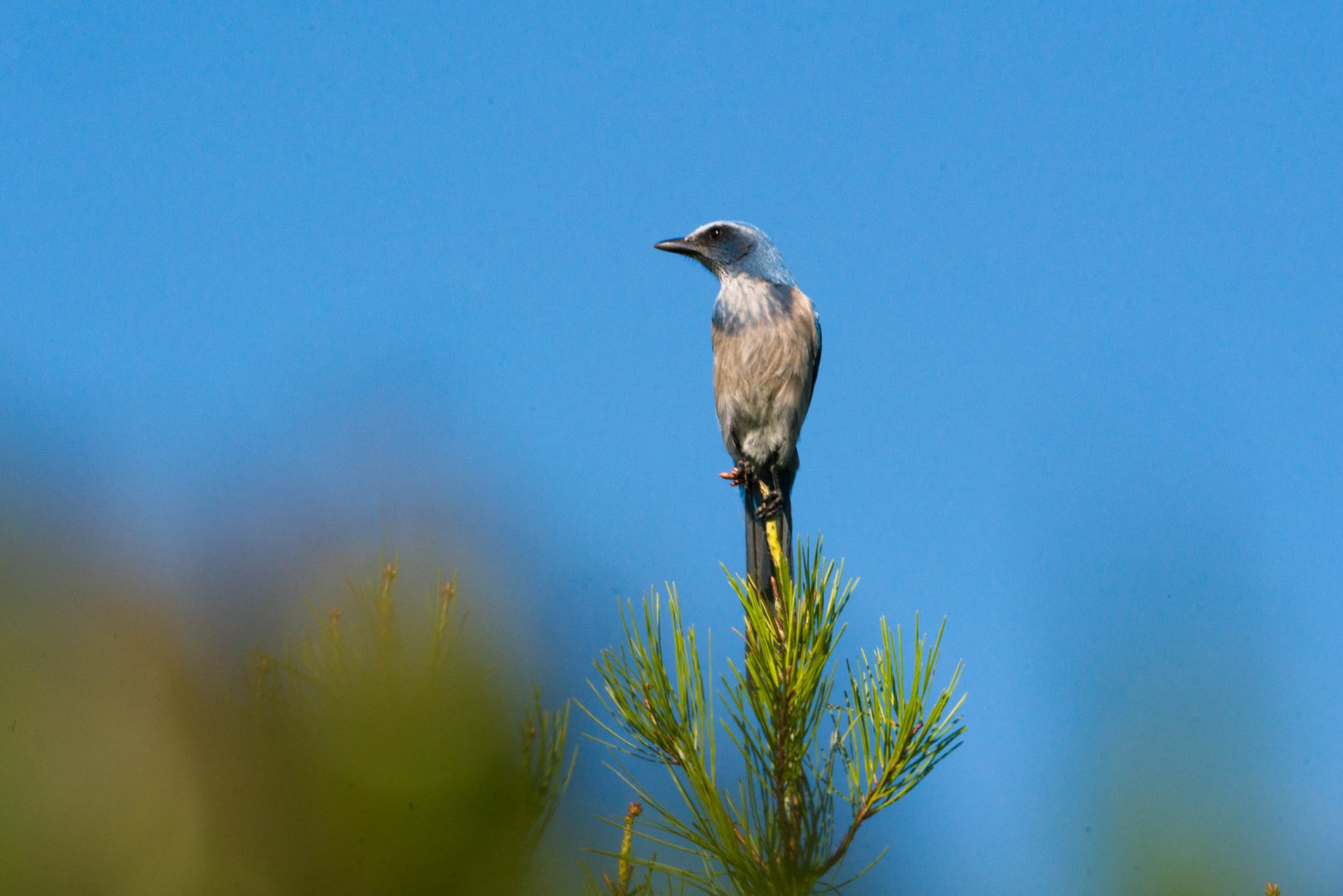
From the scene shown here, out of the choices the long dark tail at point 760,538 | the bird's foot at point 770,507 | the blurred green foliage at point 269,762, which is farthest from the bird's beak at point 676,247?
the blurred green foliage at point 269,762

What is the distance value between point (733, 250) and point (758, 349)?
68 cm

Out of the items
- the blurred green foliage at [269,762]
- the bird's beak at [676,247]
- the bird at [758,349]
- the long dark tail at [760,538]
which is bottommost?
the blurred green foliage at [269,762]

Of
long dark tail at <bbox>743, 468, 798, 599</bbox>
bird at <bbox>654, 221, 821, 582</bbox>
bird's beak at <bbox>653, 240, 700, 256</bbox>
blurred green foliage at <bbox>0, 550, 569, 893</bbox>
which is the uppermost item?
bird's beak at <bbox>653, 240, 700, 256</bbox>

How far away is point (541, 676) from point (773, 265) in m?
4.12

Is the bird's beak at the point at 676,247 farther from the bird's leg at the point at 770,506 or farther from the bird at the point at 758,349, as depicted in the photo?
the bird's leg at the point at 770,506

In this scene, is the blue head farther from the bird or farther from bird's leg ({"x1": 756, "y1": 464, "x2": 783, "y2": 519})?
bird's leg ({"x1": 756, "y1": 464, "x2": 783, "y2": 519})

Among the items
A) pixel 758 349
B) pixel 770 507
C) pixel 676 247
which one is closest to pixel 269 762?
pixel 770 507

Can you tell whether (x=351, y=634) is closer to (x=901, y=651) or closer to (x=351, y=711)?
(x=351, y=711)

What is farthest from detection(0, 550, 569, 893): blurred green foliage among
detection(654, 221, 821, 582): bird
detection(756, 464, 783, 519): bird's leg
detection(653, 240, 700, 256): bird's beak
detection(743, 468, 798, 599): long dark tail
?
detection(653, 240, 700, 256): bird's beak

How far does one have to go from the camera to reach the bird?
17.9 ft

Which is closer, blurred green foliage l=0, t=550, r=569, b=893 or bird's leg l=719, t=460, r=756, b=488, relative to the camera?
blurred green foliage l=0, t=550, r=569, b=893

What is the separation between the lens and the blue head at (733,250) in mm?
5773

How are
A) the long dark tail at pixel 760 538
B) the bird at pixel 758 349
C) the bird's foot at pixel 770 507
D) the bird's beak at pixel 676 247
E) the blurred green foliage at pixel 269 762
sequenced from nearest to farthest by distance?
the blurred green foliage at pixel 269 762 → the long dark tail at pixel 760 538 → the bird's foot at pixel 770 507 → the bird at pixel 758 349 → the bird's beak at pixel 676 247

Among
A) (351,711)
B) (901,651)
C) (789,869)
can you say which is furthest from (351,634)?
(901,651)
